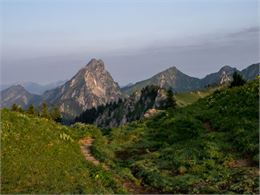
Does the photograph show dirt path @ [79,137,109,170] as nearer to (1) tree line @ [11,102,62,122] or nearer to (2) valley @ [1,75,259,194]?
(2) valley @ [1,75,259,194]

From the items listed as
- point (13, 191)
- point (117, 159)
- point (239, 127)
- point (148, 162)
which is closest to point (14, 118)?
point (117, 159)

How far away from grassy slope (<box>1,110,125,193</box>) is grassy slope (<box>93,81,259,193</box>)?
2689 millimetres

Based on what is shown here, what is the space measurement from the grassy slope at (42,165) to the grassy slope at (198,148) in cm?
269

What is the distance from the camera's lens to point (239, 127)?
110 feet

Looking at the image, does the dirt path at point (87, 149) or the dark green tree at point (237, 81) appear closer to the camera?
the dirt path at point (87, 149)

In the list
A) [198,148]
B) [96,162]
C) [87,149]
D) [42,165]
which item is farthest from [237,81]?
[42,165]

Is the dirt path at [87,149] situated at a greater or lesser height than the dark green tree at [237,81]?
lesser

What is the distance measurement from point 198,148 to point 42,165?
1187cm

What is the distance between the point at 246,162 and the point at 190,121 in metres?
13.5

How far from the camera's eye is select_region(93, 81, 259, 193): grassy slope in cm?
2359

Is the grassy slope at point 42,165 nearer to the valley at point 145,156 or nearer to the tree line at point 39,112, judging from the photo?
the valley at point 145,156

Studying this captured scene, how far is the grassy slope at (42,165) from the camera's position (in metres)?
20.9

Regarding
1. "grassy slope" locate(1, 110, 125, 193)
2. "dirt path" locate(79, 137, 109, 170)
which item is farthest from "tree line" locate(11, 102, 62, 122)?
"grassy slope" locate(1, 110, 125, 193)

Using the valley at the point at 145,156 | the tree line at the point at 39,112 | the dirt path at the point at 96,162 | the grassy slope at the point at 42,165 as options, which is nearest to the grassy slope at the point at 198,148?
the valley at the point at 145,156
